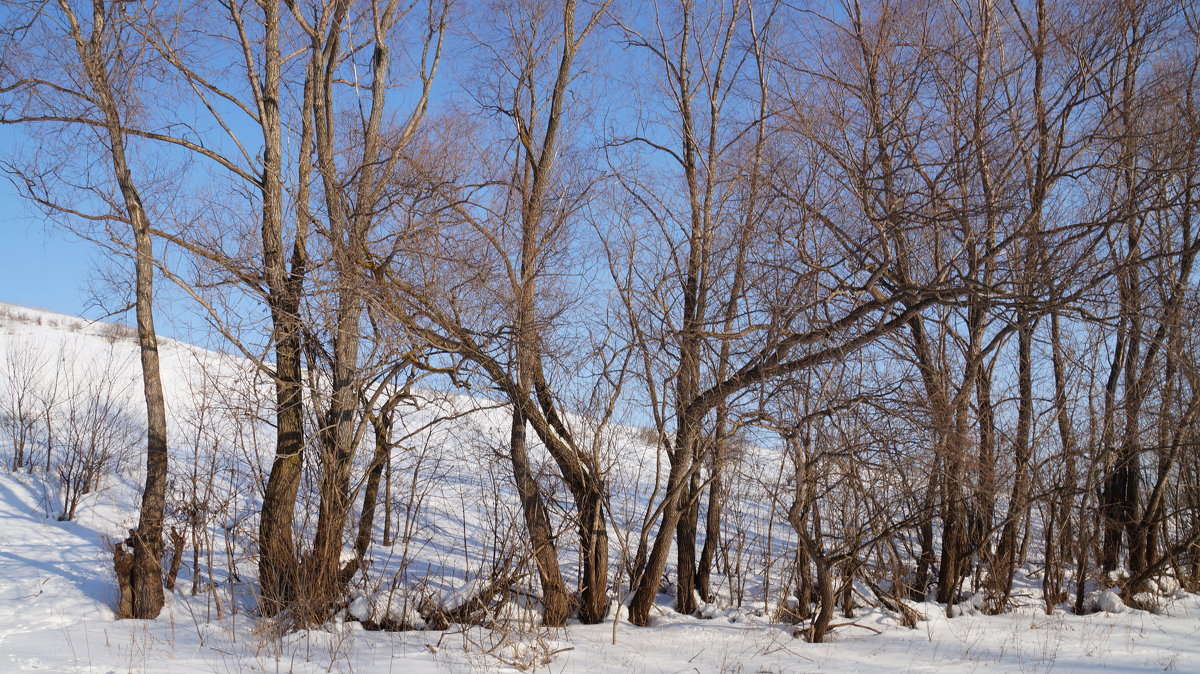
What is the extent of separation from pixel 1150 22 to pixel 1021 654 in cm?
634

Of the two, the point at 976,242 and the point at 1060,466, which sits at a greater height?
the point at 976,242

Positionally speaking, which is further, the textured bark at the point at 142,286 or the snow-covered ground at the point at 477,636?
the textured bark at the point at 142,286

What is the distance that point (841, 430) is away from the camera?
753 cm

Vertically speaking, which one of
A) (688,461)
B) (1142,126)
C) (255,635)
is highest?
(1142,126)

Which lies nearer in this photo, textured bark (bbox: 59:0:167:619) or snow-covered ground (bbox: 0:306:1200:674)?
snow-covered ground (bbox: 0:306:1200:674)

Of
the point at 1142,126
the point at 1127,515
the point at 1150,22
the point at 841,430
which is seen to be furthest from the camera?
the point at 1127,515

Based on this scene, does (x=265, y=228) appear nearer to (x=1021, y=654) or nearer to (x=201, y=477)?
(x=201, y=477)

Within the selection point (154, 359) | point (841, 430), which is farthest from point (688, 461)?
point (154, 359)

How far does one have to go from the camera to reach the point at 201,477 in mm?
9391

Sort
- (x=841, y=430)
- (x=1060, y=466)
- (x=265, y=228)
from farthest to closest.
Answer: (x=1060, y=466) < (x=265, y=228) < (x=841, y=430)

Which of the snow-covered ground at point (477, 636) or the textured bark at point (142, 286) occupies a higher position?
the textured bark at point (142, 286)

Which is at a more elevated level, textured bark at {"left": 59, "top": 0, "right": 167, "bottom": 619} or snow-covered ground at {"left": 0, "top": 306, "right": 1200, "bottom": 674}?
textured bark at {"left": 59, "top": 0, "right": 167, "bottom": 619}

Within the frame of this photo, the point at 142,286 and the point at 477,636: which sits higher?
the point at 142,286

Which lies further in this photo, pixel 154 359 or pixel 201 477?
pixel 201 477
